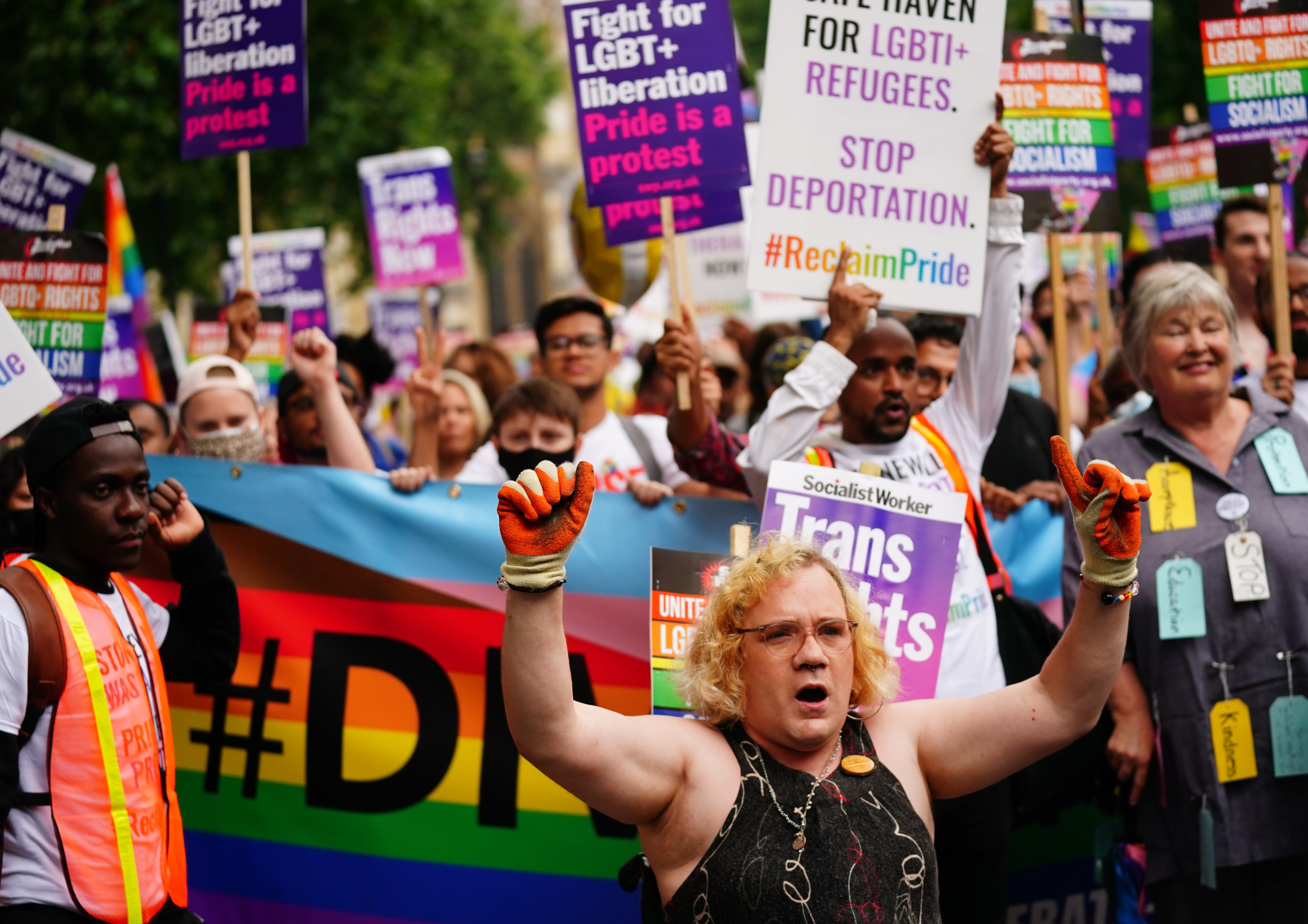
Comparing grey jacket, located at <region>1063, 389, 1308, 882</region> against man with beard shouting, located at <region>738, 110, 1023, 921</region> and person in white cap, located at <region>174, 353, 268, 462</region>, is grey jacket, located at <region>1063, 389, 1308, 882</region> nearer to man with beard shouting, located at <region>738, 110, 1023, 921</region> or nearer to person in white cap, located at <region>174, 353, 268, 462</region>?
man with beard shouting, located at <region>738, 110, 1023, 921</region>

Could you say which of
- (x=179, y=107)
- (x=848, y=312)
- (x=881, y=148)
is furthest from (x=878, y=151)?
(x=179, y=107)

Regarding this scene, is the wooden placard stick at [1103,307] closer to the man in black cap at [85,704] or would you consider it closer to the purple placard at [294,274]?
the man in black cap at [85,704]

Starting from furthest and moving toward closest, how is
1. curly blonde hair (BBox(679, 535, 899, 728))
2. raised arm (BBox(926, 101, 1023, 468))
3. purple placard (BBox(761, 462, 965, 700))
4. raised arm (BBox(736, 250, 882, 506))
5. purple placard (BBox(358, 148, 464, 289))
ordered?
1. purple placard (BBox(358, 148, 464, 289))
2. raised arm (BBox(926, 101, 1023, 468))
3. raised arm (BBox(736, 250, 882, 506))
4. purple placard (BBox(761, 462, 965, 700))
5. curly blonde hair (BBox(679, 535, 899, 728))

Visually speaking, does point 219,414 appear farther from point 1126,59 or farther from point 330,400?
point 1126,59

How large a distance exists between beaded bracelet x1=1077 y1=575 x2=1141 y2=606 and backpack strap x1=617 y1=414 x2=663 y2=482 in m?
2.45

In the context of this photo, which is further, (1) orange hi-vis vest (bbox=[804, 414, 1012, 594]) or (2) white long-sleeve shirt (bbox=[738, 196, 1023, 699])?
(1) orange hi-vis vest (bbox=[804, 414, 1012, 594])

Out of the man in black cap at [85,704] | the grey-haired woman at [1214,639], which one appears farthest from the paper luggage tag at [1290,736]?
the man in black cap at [85,704]

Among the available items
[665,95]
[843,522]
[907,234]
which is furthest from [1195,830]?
[665,95]

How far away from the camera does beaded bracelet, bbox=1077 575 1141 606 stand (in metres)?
2.57

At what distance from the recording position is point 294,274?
9430 mm

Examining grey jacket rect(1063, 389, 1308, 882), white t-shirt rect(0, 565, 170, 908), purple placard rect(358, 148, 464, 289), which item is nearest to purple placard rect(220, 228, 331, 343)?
purple placard rect(358, 148, 464, 289)

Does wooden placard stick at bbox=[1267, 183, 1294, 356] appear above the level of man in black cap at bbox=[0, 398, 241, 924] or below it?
above

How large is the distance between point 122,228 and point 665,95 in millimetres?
6680

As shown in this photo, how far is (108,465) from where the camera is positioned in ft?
10.3
